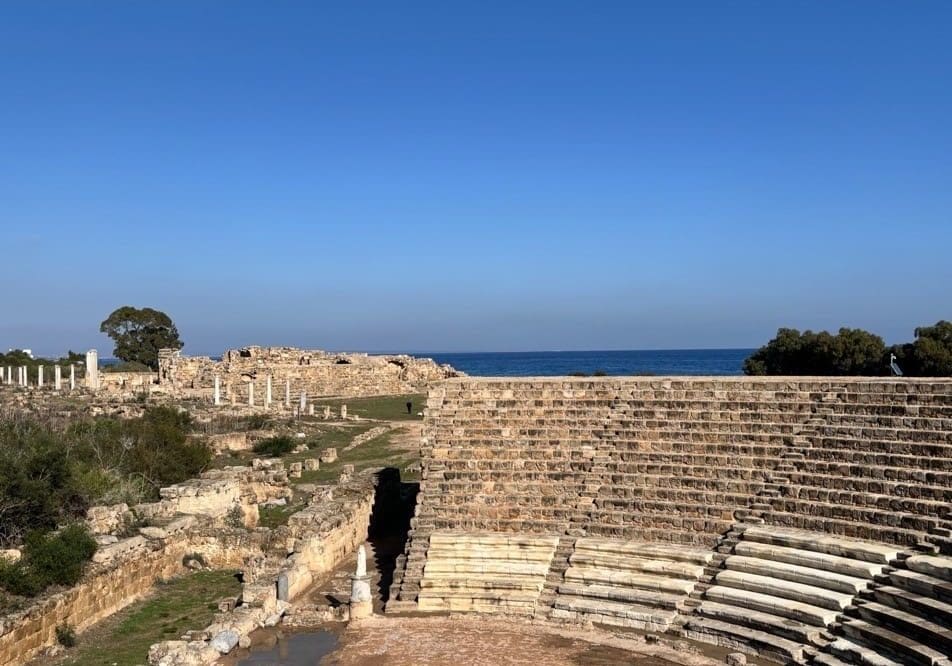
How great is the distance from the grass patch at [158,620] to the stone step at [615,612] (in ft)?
18.7

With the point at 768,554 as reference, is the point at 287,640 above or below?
below

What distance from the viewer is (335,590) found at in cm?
1510

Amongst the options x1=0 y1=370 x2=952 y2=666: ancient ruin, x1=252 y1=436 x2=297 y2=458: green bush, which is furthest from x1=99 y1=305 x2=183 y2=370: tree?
x1=0 y1=370 x2=952 y2=666: ancient ruin

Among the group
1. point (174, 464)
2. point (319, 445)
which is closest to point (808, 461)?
point (174, 464)

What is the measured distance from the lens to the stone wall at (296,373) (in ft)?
157

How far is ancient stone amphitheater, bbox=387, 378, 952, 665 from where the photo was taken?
11.5 m

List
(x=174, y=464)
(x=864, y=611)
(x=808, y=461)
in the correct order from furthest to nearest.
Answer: (x=174, y=464)
(x=808, y=461)
(x=864, y=611)

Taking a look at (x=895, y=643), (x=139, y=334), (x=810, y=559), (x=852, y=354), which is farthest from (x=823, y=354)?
(x=139, y=334)

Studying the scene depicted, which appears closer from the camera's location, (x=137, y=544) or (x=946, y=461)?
(x=946, y=461)

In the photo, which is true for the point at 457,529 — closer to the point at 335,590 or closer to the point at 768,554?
the point at 335,590

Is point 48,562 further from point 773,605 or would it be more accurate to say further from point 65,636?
point 773,605

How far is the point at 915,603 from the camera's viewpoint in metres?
10.7

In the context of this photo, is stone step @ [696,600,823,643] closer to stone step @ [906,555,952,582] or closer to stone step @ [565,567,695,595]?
stone step @ [565,567,695,595]

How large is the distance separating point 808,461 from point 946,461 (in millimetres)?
2094
